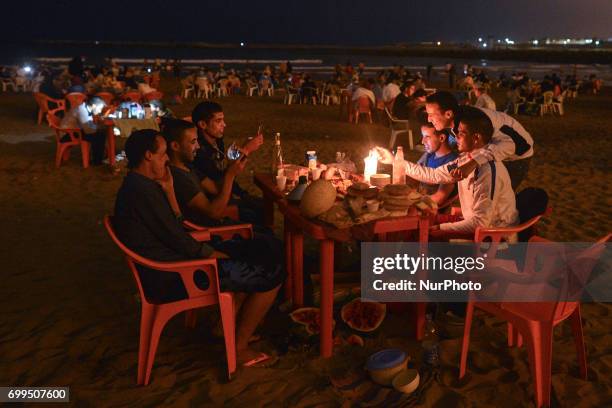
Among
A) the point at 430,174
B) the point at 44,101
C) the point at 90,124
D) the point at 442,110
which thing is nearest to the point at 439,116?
the point at 442,110

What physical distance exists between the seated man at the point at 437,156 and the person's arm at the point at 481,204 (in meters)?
0.49

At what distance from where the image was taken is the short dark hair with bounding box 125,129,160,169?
3.11 m

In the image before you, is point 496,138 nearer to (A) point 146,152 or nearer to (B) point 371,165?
(B) point 371,165

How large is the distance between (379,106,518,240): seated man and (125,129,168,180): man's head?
1.91 meters

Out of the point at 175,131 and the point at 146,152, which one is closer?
A: the point at 146,152

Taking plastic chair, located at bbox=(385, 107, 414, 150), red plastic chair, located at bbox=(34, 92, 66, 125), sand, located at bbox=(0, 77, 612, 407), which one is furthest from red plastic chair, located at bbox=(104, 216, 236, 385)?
red plastic chair, located at bbox=(34, 92, 66, 125)

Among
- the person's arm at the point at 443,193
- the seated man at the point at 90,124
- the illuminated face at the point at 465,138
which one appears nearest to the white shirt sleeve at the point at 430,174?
the person's arm at the point at 443,193

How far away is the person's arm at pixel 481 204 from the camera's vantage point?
3.61 meters

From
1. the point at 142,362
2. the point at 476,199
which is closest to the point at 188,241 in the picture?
the point at 142,362

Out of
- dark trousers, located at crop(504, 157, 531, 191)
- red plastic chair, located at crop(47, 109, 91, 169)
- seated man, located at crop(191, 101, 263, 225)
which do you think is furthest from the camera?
red plastic chair, located at crop(47, 109, 91, 169)

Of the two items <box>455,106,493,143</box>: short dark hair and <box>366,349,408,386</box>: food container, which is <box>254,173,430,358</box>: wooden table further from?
<box>455,106,493,143</box>: short dark hair

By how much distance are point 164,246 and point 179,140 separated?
0.96 meters

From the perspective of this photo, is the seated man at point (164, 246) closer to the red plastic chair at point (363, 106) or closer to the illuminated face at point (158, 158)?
the illuminated face at point (158, 158)

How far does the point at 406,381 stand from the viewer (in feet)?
10.2
